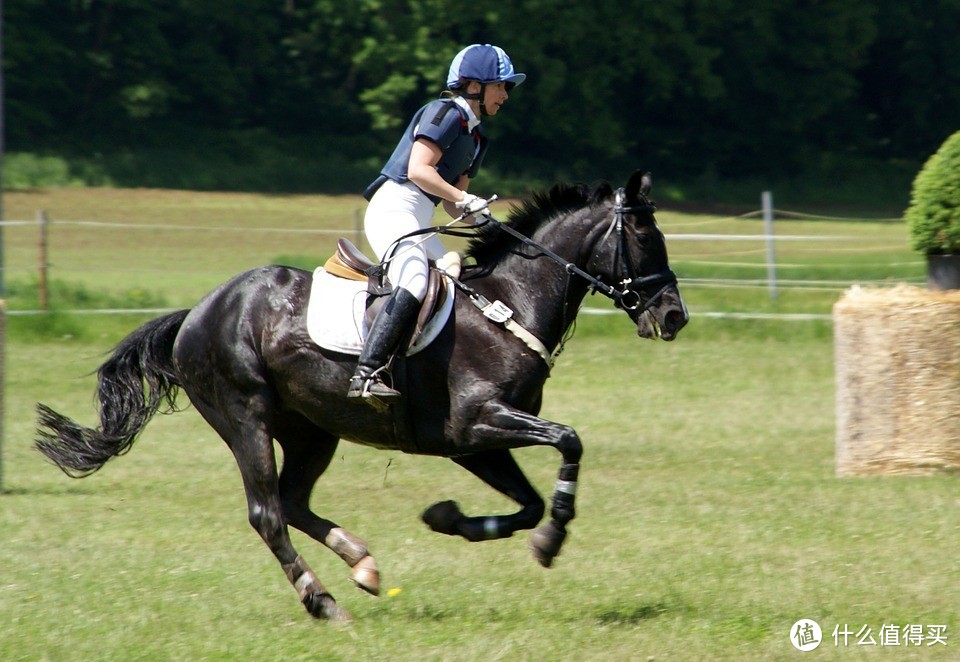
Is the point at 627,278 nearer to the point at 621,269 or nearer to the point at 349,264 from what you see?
the point at 621,269

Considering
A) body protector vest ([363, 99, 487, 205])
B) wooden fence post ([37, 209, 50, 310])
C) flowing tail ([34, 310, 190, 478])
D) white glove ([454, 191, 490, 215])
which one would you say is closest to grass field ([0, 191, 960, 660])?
flowing tail ([34, 310, 190, 478])

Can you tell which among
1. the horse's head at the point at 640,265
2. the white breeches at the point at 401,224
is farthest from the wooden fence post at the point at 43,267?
the horse's head at the point at 640,265

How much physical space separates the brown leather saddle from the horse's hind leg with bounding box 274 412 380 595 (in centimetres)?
88

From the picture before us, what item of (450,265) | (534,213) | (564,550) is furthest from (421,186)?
(564,550)

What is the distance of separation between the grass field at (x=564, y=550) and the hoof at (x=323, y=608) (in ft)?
0.29

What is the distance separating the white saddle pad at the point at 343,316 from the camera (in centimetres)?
620

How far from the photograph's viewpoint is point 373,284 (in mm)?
6336

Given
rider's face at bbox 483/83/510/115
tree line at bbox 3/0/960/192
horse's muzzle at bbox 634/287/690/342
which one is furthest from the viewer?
tree line at bbox 3/0/960/192

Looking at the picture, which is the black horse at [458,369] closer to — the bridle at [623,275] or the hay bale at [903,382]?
the bridle at [623,275]

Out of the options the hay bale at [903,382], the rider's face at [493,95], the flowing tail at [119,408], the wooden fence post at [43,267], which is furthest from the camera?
the wooden fence post at [43,267]

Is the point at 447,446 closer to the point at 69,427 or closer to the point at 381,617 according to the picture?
the point at 381,617

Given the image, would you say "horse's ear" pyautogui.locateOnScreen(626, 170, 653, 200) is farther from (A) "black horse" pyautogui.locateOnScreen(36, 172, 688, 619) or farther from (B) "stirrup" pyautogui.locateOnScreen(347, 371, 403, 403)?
(B) "stirrup" pyautogui.locateOnScreen(347, 371, 403, 403)

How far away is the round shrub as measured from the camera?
966 cm

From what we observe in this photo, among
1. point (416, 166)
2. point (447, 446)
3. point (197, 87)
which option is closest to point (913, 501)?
point (447, 446)
